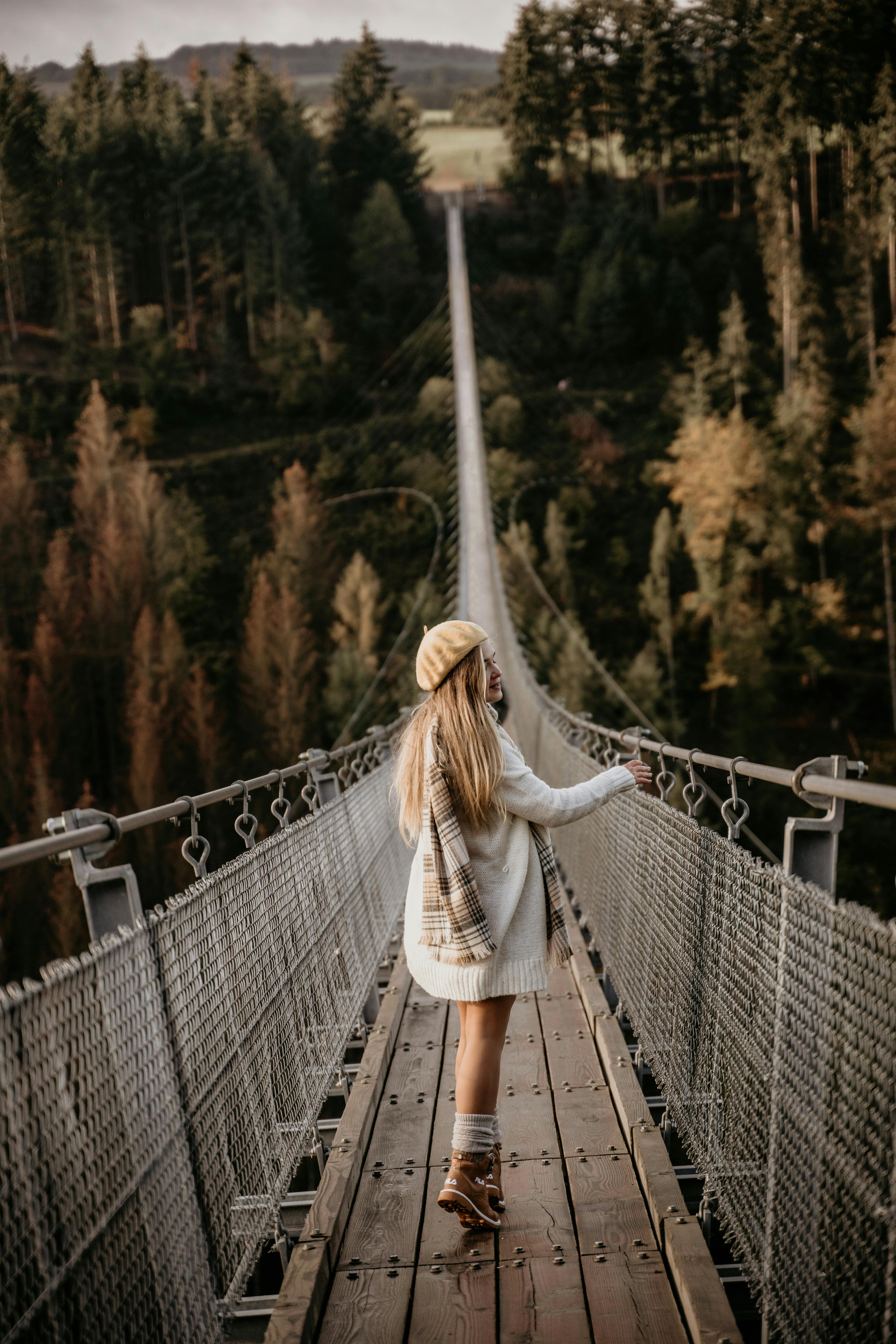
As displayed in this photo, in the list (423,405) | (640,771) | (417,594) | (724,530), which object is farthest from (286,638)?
(640,771)

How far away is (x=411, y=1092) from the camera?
2.26m

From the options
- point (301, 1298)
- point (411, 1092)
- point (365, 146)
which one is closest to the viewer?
point (301, 1298)

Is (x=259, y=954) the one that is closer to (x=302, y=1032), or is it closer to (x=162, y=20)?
(x=302, y=1032)

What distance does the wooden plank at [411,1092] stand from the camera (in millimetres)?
1955

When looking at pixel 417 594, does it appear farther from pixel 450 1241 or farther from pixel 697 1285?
pixel 697 1285

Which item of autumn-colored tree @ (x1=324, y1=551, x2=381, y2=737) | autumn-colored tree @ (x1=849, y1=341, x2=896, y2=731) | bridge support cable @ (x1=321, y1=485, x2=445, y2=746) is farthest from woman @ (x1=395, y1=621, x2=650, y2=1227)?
→ autumn-colored tree @ (x1=324, y1=551, x2=381, y2=737)

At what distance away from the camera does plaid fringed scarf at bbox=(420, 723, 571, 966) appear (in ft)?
4.98

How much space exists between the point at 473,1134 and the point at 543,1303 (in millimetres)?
227

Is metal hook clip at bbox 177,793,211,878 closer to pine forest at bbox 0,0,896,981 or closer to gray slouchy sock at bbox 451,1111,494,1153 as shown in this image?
gray slouchy sock at bbox 451,1111,494,1153

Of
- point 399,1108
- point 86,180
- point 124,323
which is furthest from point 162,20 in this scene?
point 399,1108

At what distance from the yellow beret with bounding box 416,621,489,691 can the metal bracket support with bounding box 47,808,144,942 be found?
1.74 ft

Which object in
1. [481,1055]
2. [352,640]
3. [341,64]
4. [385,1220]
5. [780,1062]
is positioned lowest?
[352,640]

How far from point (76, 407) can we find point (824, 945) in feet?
126

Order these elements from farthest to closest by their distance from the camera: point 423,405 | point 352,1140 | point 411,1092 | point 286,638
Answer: point 423,405 < point 286,638 < point 411,1092 < point 352,1140
